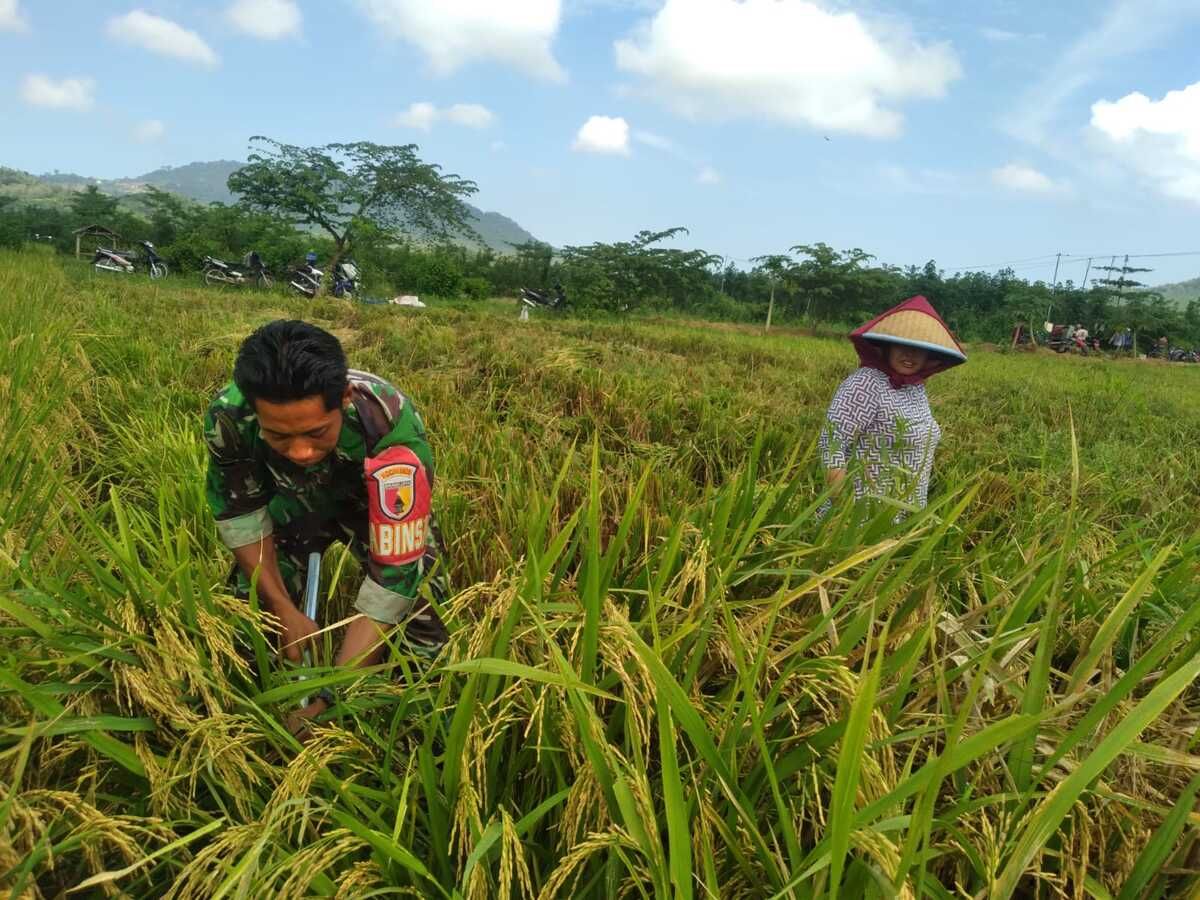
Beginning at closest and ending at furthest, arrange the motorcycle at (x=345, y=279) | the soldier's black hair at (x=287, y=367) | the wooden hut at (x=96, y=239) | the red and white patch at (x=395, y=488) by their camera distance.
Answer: the soldier's black hair at (x=287, y=367)
the red and white patch at (x=395, y=488)
the motorcycle at (x=345, y=279)
the wooden hut at (x=96, y=239)

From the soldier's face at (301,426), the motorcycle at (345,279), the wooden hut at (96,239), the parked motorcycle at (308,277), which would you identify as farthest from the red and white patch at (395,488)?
the wooden hut at (96,239)

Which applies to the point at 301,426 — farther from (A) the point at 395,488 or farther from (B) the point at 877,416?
(B) the point at 877,416

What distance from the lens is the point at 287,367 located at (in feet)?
4.04

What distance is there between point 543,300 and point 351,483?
1702cm

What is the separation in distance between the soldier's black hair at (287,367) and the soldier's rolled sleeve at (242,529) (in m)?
0.48

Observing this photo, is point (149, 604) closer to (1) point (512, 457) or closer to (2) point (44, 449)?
(2) point (44, 449)

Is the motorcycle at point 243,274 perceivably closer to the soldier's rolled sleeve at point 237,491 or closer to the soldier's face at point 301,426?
the soldier's rolled sleeve at point 237,491

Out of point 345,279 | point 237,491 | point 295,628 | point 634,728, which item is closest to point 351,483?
point 237,491

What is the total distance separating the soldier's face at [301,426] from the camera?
1273 millimetres

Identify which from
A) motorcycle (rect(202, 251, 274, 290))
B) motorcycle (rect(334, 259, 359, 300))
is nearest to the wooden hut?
motorcycle (rect(202, 251, 274, 290))

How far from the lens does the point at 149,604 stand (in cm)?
115

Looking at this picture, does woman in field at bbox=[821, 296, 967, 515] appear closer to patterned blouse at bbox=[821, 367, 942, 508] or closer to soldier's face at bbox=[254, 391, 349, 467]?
patterned blouse at bbox=[821, 367, 942, 508]

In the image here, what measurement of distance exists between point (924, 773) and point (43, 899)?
1212 mm

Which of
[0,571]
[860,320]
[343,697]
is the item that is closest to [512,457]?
[343,697]
